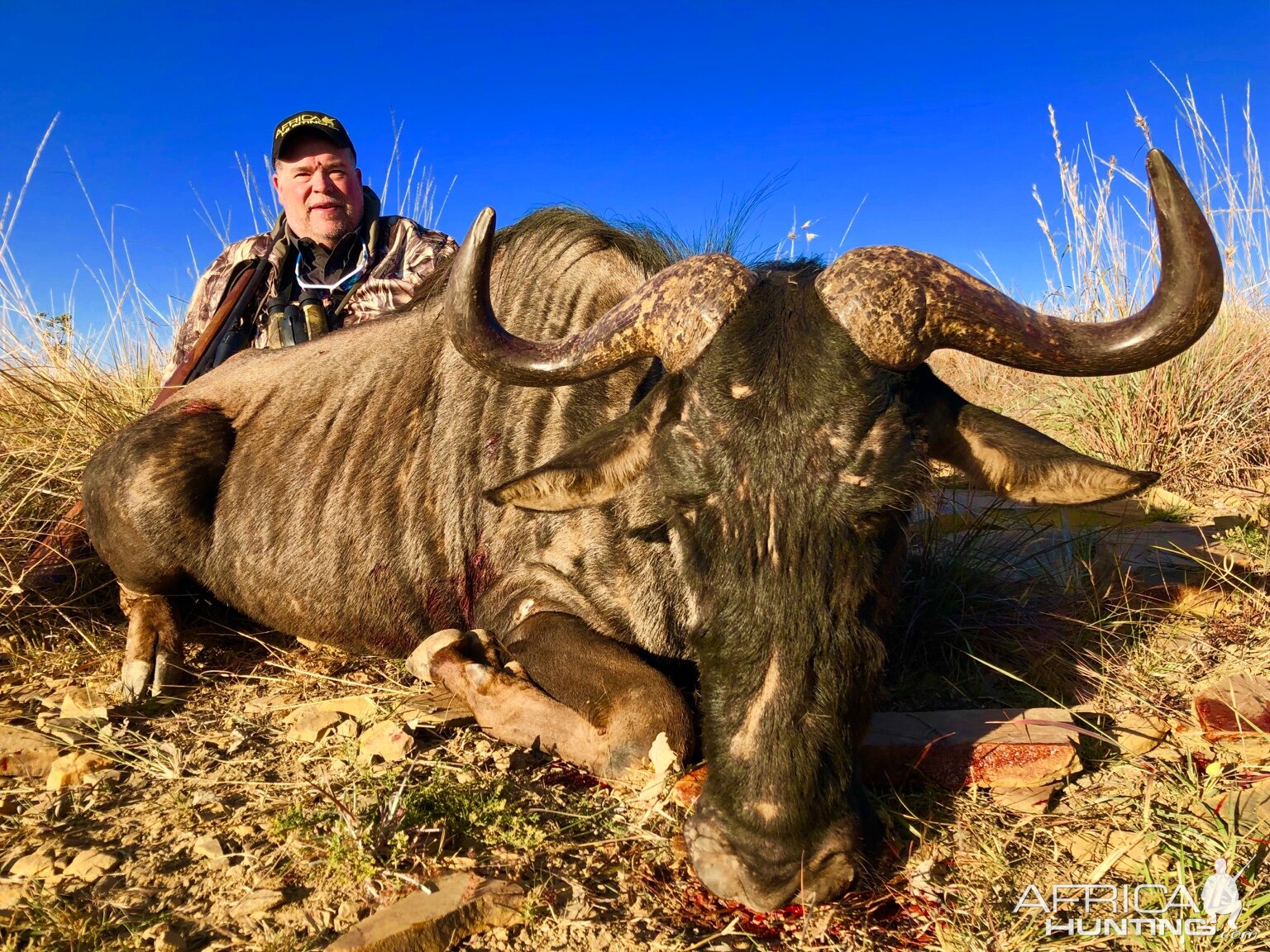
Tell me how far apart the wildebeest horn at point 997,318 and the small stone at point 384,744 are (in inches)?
79.5

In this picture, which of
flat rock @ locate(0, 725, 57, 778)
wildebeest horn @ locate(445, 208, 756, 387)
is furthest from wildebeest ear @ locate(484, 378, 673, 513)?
flat rock @ locate(0, 725, 57, 778)

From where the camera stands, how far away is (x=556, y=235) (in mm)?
4641

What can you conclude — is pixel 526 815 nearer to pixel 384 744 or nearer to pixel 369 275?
pixel 384 744

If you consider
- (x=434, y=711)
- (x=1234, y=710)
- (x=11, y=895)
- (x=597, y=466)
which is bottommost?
(x=11, y=895)

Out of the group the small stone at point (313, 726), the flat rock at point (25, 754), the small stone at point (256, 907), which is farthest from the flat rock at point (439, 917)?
the flat rock at point (25, 754)

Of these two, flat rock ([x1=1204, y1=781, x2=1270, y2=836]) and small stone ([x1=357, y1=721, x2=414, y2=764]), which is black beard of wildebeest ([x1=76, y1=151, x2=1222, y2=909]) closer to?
small stone ([x1=357, y1=721, x2=414, y2=764])

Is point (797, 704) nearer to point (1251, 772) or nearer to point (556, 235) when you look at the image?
point (1251, 772)

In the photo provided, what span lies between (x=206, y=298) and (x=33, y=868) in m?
5.46

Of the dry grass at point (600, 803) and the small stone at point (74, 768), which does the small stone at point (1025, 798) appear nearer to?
the dry grass at point (600, 803)

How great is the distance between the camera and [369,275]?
6.53 metres

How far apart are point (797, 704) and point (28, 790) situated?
2.61 meters

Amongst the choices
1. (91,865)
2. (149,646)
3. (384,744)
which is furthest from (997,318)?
(149,646)

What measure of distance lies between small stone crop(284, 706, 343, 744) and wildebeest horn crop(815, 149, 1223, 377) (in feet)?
7.81

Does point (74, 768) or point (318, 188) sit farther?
point (318, 188)
